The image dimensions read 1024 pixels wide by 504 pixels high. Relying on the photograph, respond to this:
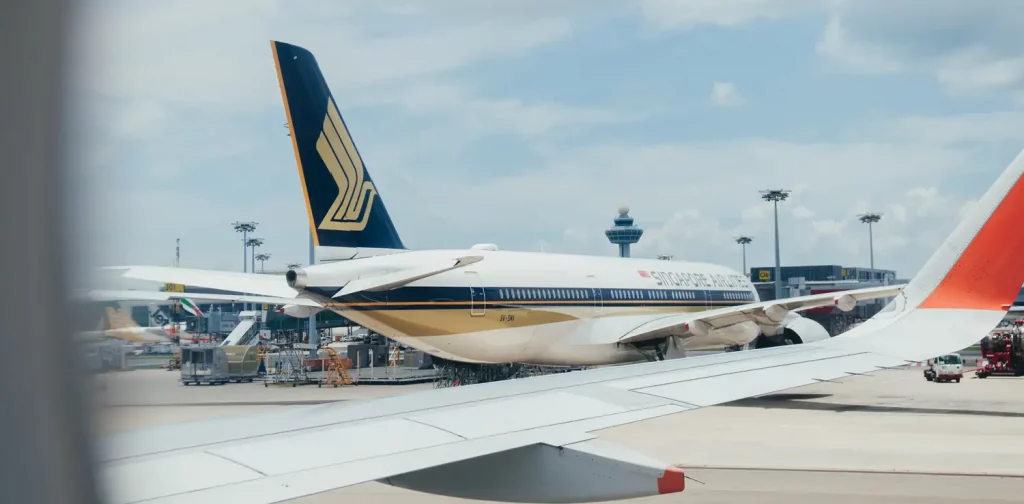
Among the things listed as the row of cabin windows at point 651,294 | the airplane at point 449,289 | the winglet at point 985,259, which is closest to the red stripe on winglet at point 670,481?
the winglet at point 985,259

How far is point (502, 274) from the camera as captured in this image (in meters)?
21.2

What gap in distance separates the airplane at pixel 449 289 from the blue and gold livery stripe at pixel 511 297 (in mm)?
26

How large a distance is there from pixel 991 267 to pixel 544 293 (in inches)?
558

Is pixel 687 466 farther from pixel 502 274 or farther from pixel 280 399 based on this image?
pixel 280 399

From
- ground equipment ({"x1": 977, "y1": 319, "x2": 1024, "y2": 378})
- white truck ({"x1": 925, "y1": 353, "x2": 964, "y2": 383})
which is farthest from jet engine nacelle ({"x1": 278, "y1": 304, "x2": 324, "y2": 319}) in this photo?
ground equipment ({"x1": 977, "y1": 319, "x2": 1024, "y2": 378})

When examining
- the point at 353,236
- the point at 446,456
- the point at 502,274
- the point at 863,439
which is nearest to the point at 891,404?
the point at 863,439

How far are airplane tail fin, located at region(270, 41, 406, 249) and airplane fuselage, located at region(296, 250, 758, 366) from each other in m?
1.29

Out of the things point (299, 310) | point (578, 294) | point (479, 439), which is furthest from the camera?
point (578, 294)

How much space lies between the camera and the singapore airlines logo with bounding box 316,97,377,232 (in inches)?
791

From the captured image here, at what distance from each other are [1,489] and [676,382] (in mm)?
5001

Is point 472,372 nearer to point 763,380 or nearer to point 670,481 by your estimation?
point 763,380

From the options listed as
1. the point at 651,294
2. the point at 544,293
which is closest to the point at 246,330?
the point at 651,294

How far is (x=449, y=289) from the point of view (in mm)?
19750

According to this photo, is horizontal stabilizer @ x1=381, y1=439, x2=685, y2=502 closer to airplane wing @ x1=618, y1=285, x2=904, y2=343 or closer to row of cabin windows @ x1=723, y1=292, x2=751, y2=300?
airplane wing @ x1=618, y1=285, x2=904, y2=343
